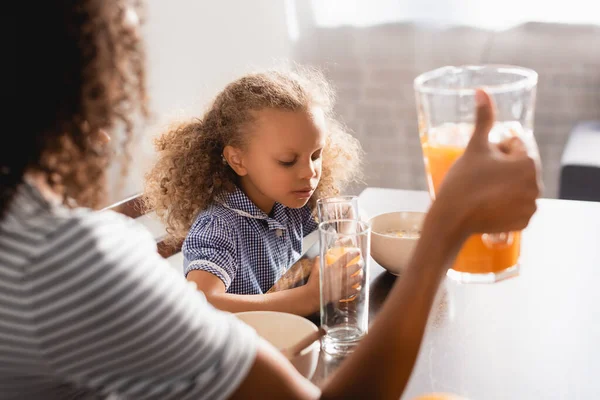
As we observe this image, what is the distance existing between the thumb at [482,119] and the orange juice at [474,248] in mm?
89

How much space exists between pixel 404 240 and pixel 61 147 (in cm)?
66

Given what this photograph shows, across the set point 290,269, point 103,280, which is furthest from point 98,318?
point 290,269

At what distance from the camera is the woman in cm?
54

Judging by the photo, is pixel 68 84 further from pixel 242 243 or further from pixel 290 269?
pixel 242 243

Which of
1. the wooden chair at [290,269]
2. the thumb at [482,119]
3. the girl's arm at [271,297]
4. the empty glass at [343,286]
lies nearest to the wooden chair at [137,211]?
the wooden chair at [290,269]

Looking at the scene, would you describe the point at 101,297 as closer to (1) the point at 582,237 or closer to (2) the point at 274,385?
(2) the point at 274,385

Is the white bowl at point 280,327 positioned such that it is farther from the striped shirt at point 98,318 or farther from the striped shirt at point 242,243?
the striped shirt at point 242,243

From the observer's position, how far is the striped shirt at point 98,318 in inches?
21.1

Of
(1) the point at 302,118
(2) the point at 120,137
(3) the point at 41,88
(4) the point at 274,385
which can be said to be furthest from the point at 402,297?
(2) the point at 120,137

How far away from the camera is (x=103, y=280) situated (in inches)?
21.3

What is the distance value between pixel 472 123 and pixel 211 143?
954 mm

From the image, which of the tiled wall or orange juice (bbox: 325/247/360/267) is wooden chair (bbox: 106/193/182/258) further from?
the tiled wall

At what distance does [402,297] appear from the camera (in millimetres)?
681

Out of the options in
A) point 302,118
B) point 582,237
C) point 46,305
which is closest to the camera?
point 46,305
